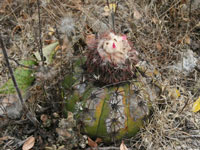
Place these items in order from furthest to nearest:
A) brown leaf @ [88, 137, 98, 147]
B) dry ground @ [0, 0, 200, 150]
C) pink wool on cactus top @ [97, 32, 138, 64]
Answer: dry ground @ [0, 0, 200, 150] → brown leaf @ [88, 137, 98, 147] → pink wool on cactus top @ [97, 32, 138, 64]

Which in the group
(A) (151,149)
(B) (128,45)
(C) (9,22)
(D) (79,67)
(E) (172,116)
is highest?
(C) (9,22)

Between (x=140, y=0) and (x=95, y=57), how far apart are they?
150cm

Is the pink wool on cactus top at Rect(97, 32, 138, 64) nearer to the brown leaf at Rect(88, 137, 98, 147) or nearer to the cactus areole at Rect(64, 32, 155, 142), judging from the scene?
the cactus areole at Rect(64, 32, 155, 142)

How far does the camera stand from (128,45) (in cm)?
164

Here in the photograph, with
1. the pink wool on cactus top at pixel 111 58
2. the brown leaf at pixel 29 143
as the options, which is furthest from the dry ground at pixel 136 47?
the pink wool on cactus top at pixel 111 58

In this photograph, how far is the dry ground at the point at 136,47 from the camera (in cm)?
188

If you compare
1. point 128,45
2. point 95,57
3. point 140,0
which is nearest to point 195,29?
point 140,0

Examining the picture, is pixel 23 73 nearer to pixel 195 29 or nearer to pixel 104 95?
pixel 104 95

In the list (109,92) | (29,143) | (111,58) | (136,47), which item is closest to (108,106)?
(109,92)

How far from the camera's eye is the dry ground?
188cm

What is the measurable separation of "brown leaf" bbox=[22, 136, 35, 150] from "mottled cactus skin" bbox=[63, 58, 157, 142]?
0.36m

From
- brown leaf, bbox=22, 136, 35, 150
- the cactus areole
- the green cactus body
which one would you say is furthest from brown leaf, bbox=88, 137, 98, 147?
the green cactus body

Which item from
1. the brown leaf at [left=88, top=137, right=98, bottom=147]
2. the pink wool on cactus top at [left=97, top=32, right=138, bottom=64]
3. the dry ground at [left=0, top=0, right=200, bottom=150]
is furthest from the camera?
the dry ground at [left=0, top=0, right=200, bottom=150]

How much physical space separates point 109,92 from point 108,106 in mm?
89
